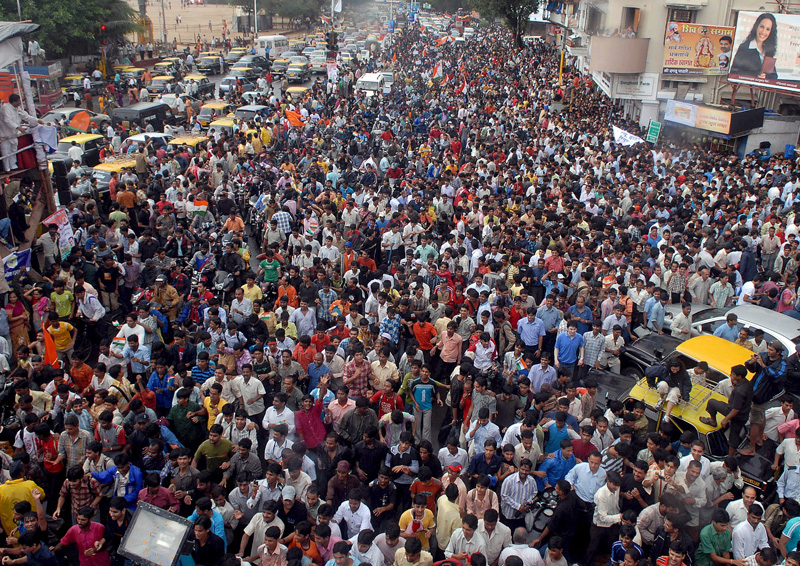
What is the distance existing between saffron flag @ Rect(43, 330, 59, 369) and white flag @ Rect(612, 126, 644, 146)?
1647cm

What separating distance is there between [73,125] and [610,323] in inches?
745

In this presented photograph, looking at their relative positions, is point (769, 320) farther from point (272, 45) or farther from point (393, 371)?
point (272, 45)

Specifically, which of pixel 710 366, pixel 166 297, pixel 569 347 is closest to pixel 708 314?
pixel 710 366

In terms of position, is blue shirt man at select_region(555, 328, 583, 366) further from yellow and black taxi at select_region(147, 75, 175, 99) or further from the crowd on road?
yellow and black taxi at select_region(147, 75, 175, 99)

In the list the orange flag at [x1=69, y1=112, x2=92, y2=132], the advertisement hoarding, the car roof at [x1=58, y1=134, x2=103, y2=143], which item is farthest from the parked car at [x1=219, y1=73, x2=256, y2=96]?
the advertisement hoarding

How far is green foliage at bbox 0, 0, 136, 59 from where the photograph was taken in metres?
36.1

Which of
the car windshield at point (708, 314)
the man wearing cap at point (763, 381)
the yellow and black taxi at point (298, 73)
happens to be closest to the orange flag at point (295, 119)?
the yellow and black taxi at point (298, 73)

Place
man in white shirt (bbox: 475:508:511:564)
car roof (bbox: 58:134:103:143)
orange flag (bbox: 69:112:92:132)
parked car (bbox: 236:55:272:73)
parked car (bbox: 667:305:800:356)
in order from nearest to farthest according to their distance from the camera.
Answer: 1. man in white shirt (bbox: 475:508:511:564)
2. parked car (bbox: 667:305:800:356)
3. car roof (bbox: 58:134:103:143)
4. orange flag (bbox: 69:112:92:132)
5. parked car (bbox: 236:55:272:73)

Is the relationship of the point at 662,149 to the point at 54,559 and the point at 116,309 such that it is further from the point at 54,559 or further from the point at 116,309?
the point at 54,559

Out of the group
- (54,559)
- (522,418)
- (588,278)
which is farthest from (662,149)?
(54,559)

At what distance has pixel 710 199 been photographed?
15.9m

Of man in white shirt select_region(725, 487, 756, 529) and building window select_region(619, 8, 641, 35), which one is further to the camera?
building window select_region(619, 8, 641, 35)

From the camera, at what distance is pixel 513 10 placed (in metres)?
51.4

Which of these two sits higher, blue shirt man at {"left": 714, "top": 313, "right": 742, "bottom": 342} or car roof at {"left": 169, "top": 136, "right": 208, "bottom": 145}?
car roof at {"left": 169, "top": 136, "right": 208, "bottom": 145}
